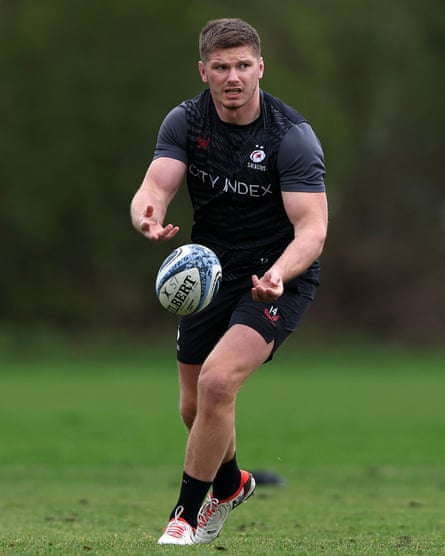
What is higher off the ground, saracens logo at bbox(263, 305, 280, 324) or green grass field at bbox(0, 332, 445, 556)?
saracens logo at bbox(263, 305, 280, 324)

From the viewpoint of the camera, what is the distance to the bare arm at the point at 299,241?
24.3ft

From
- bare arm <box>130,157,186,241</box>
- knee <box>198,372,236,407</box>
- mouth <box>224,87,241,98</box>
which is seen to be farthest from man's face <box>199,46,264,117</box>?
knee <box>198,372,236,407</box>

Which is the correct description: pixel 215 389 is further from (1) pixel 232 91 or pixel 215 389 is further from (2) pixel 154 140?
(2) pixel 154 140

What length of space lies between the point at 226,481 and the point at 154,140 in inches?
1587

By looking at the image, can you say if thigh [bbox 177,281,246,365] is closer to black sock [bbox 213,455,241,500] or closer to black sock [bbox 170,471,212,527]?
black sock [bbox 213,455,241,500]

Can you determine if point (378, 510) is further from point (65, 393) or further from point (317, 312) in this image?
point (317, 312)

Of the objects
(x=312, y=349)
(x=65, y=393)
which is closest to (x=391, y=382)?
(x=65, y=393)

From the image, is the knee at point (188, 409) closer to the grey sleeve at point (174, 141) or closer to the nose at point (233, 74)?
the grey sleeve at point (174, 141)

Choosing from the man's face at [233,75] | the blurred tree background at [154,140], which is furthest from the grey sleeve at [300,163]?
the blurred tree background at [154,140]

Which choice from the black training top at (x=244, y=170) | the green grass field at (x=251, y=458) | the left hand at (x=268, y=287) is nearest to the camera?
the left hand at (x=268, y=287)

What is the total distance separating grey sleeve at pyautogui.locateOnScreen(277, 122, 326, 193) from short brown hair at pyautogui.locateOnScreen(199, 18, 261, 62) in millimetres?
551

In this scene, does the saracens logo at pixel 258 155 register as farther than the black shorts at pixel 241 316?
Yes

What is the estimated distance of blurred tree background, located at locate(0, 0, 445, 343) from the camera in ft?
159

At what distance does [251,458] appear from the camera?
1783 cm
